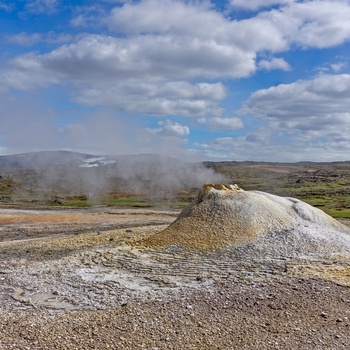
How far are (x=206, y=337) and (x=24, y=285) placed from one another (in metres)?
6.45

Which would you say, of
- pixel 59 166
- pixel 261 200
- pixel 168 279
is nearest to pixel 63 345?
pixel 168 279

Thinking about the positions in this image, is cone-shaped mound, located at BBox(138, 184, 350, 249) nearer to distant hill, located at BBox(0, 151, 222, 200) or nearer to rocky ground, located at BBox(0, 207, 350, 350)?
rocky ground, located at BBox(0, 207, 350, 350)

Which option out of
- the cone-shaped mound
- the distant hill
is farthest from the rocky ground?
the distant hill

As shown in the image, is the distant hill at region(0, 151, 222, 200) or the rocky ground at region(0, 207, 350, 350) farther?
the distant hill at region(0, 151, 222, 200)

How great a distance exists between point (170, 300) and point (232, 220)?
629cm

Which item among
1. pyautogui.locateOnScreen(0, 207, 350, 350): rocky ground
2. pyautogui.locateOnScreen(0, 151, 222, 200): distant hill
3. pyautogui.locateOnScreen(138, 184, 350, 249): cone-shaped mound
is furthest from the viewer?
pyautogui.locateOnScreen(0, 151, 222, 200): distant hill

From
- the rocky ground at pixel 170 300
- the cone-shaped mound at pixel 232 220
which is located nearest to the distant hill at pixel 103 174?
the cone-shaped mound at pixel 232 220

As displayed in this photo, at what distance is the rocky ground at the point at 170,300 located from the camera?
990 centimetres

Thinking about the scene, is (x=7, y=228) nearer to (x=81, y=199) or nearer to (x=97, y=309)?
(x=97, y=309)

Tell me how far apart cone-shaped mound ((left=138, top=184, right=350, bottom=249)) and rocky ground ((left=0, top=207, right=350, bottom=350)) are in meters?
0.74

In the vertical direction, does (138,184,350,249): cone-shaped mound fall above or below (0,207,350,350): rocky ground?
above

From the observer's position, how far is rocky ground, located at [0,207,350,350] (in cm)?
990

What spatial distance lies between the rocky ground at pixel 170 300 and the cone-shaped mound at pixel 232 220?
2.42 ft

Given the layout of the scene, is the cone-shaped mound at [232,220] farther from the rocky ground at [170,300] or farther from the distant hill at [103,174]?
the distant hill at [103,174]
